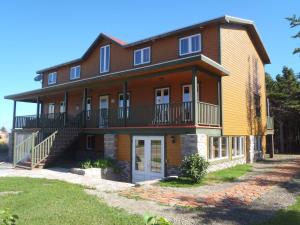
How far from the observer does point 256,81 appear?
24703 millimetres

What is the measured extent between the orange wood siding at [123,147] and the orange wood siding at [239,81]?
5577 millimetres

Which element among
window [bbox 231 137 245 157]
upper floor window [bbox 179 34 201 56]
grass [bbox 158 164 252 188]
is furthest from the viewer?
window [bbox 231 137 245 157]

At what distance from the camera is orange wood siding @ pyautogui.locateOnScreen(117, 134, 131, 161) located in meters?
17.9

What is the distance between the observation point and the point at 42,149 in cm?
1831

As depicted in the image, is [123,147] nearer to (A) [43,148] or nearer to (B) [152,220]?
(A) [43,148]

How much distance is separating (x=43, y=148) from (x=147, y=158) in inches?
252

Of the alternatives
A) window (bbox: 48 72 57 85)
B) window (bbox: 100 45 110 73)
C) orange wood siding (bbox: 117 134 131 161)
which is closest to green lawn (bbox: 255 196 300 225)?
orange wood siding (bbox: 117 134 131 161)

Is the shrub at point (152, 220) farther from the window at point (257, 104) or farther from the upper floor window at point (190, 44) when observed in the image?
the window at point (257, 104)

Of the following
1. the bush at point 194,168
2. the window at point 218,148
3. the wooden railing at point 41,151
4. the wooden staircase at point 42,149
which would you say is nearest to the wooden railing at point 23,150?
the wooden staircase at point 42,149

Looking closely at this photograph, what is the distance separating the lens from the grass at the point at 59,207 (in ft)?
24.4

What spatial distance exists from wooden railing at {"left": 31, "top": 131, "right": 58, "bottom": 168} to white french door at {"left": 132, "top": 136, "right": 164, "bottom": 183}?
5290 millimetres

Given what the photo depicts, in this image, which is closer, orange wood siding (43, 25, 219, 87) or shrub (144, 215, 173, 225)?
shrub (144, 215, 173, 225)

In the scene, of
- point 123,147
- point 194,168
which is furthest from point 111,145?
point 194,168

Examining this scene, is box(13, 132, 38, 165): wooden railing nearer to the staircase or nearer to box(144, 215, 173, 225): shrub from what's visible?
the staircase
